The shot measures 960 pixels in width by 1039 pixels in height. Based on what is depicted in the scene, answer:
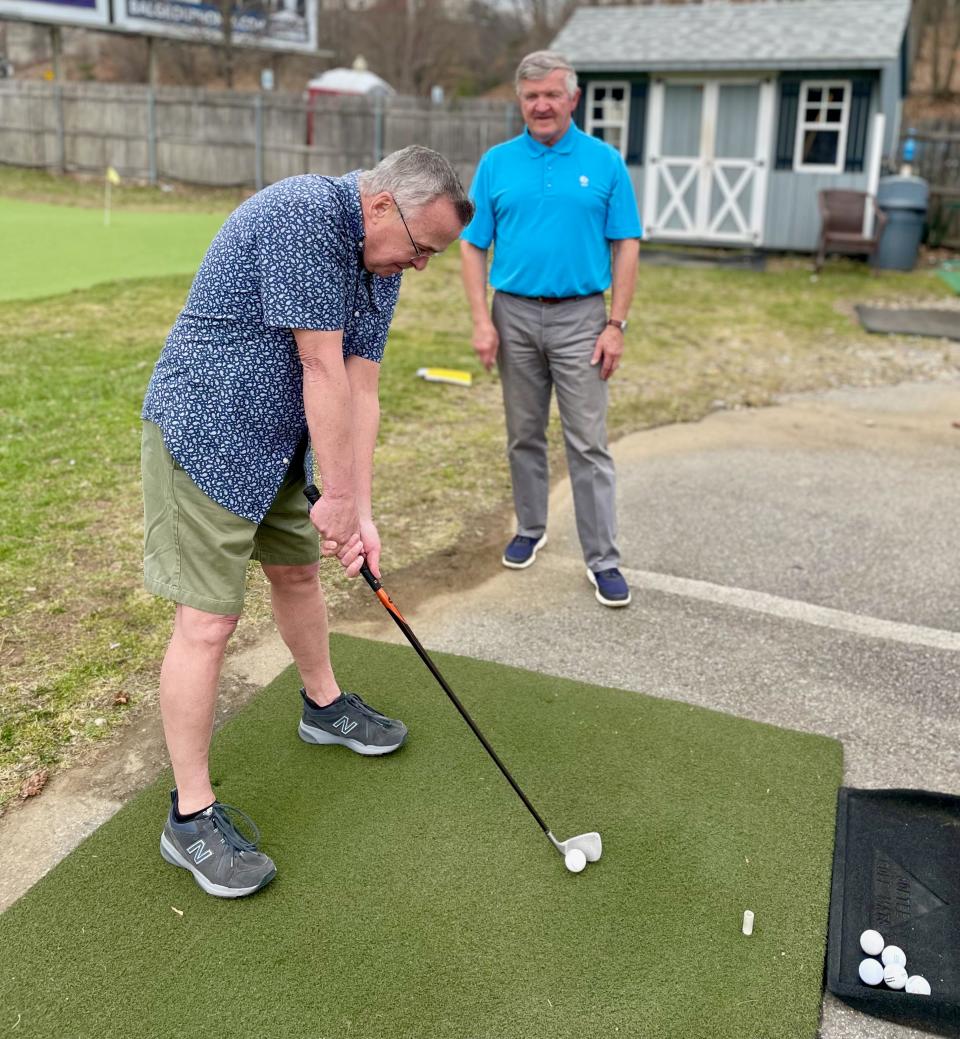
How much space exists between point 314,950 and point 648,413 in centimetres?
498

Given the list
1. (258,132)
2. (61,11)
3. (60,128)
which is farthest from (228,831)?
(61,11)

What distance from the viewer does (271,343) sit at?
2211 millimetres

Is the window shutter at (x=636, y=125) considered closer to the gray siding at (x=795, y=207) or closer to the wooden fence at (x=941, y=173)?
the gray siding at (x=795, y=207)

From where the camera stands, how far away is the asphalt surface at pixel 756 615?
9.79ft

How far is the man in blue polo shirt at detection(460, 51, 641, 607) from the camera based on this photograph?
3.75 metres

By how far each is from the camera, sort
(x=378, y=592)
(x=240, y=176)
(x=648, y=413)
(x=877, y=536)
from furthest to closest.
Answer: (x=240, y=176)
(x=648, y=413)
(x=877, y=536)
(x=378, y=592)

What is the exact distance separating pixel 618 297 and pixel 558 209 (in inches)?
16.2

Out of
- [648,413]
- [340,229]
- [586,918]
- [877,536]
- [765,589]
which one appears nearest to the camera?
[340,229]

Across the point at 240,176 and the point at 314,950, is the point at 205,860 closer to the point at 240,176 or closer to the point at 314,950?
the point at 314,950

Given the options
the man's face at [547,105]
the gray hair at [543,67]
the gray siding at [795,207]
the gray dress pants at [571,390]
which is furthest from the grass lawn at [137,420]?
the gray hair at [543,67]

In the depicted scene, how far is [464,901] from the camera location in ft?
7.79

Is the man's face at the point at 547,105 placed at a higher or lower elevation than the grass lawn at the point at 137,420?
higher

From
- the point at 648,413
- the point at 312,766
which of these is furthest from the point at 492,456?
the point at 312,766

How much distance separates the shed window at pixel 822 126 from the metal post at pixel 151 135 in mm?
12040
